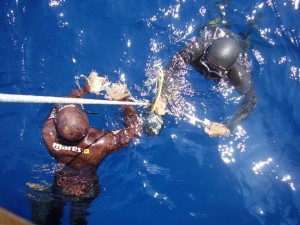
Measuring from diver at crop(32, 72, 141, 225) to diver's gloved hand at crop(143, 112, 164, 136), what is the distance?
0.42 feet

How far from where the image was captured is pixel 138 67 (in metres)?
5.52

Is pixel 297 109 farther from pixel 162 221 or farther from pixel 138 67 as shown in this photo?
pixel 162 221

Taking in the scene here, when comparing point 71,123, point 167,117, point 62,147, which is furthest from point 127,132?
point 167,117

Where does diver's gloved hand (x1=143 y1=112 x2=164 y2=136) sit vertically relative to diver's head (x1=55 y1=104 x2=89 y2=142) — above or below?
below

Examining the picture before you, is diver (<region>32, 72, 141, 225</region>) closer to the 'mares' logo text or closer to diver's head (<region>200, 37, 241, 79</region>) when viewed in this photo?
the 'mares' logo text

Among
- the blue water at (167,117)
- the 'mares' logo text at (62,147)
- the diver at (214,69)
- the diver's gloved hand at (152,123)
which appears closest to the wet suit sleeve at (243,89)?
the diver at (214,69)

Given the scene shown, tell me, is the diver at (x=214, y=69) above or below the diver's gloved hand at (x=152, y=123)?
above

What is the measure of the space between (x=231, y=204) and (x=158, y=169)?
73.7 inches

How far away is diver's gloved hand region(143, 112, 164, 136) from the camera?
4641mm

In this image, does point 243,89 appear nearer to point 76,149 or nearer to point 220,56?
point 220,56

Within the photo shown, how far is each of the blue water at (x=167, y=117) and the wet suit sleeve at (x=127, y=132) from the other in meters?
0.88

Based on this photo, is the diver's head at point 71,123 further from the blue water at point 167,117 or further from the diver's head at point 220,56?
the diver's head at point 220,56

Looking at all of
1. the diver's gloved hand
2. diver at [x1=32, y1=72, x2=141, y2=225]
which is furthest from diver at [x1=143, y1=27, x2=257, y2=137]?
diver at [x1=32, y1=72, x2=141, y2=225]

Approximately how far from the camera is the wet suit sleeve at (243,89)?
5.18 metres
